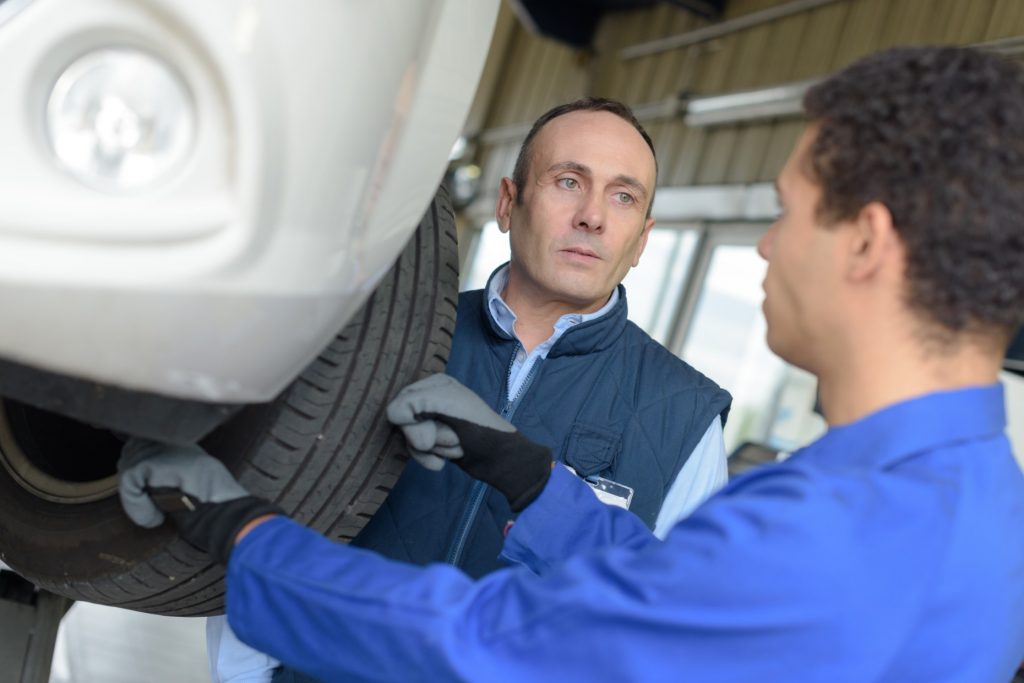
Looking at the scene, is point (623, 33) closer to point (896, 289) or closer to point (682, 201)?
point (682, 201)

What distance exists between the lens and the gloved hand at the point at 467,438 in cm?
150

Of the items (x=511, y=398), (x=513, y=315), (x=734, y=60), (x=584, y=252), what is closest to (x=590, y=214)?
(x=584, y=252)

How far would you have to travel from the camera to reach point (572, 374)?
2.06 m

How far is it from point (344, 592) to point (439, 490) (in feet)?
2.61

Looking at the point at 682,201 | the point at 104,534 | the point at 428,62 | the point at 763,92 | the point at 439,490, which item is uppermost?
the point at 763,92

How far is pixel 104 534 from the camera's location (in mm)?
1503

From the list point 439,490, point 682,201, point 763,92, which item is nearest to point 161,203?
point 439,490

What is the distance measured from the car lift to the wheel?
0.41 metres

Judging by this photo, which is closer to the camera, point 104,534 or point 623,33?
point 104,534


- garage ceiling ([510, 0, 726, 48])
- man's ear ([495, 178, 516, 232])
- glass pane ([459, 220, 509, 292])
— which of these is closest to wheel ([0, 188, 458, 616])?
man's ear ([495, 178, 516, 232])

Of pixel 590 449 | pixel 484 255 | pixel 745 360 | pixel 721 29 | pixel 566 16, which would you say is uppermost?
pixel 566 16

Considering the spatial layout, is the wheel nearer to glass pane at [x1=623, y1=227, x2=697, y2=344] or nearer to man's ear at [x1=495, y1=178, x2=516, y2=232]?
man's ear at [x1=495, y1=178, x2=516, y2=232]

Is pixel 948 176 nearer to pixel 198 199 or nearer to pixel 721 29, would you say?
pixel 198 199

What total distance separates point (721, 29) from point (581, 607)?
7074 millimetres
